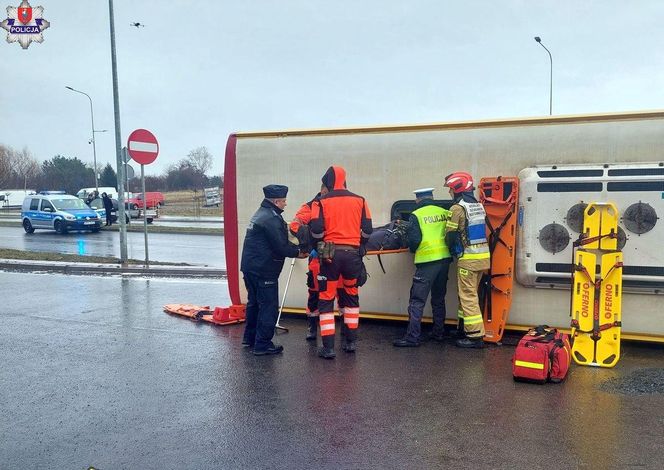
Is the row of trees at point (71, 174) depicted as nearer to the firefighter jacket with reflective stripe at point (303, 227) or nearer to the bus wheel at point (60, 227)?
the bus wheel at point (60, 227)

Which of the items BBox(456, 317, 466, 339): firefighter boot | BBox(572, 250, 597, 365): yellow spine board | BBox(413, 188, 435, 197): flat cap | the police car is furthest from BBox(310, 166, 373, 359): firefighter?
the police car

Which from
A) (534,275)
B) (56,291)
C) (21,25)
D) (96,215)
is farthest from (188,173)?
(534,275)

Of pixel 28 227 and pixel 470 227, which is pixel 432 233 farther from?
pixel 28 227

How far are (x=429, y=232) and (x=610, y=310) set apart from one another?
6.57ft

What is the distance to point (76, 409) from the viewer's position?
16.0 ft

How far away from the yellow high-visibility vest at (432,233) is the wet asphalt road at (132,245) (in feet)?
26.1

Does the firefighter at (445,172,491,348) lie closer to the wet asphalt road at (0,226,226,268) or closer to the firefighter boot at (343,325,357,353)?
the firefighter boot at (343,325,357,353)

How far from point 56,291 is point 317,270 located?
20.1 ft

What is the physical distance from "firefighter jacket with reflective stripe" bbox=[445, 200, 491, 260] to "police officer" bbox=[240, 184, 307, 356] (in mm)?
1781

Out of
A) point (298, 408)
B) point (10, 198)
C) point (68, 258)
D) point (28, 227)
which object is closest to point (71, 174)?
point (10, 198)

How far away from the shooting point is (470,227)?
6.35m

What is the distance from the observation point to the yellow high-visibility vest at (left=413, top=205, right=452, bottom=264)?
6.55m

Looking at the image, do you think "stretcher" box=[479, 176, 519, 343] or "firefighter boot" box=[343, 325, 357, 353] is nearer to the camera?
"firefighter boot" box=[343, 325, 357, 353]

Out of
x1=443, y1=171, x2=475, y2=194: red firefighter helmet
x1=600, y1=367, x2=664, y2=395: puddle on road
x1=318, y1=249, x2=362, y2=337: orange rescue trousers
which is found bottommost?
x1=600, y1=367, x2=664, y2=395: puddle on road
